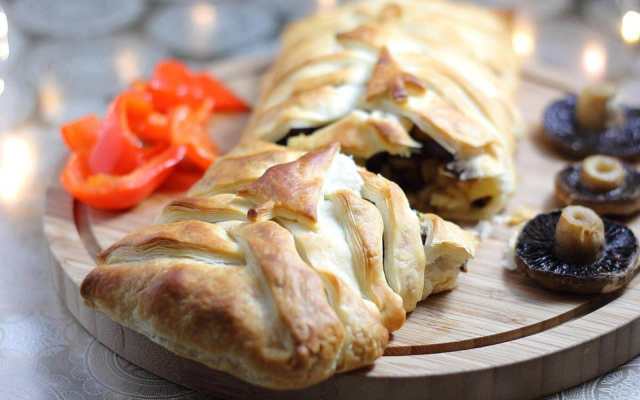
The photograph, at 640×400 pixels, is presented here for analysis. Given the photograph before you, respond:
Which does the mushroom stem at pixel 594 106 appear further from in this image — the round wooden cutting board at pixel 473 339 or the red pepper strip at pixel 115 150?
the red pepper strip at pixel 115 150

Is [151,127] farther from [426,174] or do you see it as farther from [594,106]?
[594,106]

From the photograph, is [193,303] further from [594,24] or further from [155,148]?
[594,24]

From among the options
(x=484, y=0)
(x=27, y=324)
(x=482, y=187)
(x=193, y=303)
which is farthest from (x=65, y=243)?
(x=484, y=0)

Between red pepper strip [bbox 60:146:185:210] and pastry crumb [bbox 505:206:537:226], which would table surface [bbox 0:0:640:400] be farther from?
pastry crumb [bbox 505:206:537:226]

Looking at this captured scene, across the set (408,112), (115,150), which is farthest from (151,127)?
(408,112)

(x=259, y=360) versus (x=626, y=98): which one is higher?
(x=626, y=98)

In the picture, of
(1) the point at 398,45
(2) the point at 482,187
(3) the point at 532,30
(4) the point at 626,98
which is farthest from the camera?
Answer: (3) the point at 532,30

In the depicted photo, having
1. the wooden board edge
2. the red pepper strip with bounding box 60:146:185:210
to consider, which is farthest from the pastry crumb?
the red pepper strip with bounding box 60:146:185:210
